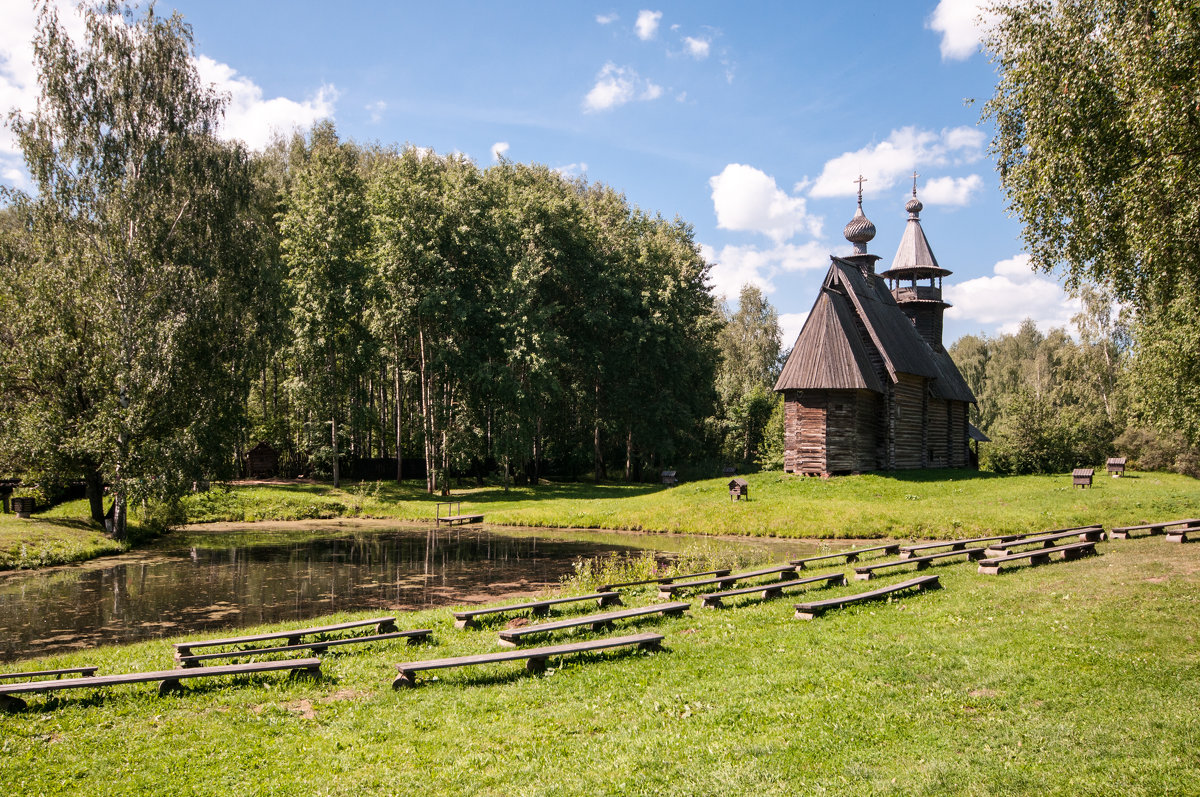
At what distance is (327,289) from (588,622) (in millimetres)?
34415

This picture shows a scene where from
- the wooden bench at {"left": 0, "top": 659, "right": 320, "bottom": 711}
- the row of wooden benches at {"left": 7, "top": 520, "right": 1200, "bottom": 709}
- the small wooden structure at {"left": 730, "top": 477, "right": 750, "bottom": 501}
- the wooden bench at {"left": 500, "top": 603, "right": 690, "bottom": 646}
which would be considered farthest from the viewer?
the small wooden structure at {"left": 730, "top": 477, "right": 750, "bottom": 501}

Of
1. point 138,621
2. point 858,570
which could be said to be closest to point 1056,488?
point 858,570

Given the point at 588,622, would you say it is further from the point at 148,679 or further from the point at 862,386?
the point at 862,386

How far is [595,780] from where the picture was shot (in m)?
6.14

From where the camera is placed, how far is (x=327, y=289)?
4028 centimetres

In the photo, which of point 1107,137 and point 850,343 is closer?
point 1107,137

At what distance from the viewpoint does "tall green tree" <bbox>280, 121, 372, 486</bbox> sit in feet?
132

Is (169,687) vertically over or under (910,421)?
under

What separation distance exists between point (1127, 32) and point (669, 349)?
38939 mm

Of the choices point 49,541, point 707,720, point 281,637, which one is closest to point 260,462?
point 49,541

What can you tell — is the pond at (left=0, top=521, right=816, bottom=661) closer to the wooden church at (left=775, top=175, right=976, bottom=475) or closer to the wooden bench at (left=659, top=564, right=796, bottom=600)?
the wooden bench at (left=659, top=564, right=796, bottom=600)

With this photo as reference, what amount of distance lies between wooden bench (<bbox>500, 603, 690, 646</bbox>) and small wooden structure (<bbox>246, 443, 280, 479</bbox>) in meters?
39.5

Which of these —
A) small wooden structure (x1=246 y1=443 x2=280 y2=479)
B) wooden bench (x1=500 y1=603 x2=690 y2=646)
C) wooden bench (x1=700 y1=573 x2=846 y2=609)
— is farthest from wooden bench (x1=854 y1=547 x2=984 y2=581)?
small wooden structure (x1=246 y1=443 x2=280 y2=479)

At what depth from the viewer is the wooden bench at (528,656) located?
8.73 meters
